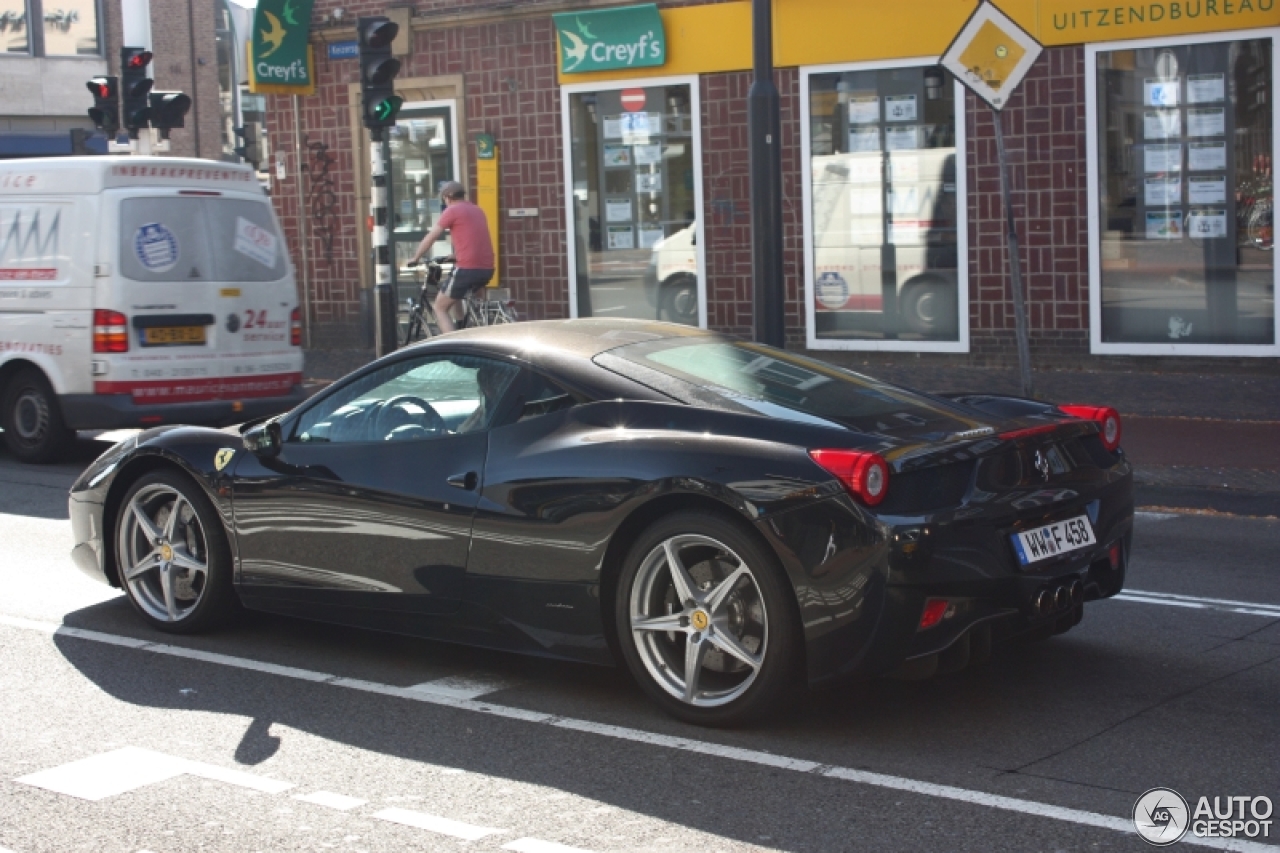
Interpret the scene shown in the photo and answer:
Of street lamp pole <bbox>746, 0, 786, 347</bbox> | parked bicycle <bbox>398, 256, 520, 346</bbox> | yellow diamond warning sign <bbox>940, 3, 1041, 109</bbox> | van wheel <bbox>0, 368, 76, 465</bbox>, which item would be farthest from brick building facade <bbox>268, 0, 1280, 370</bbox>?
van wheel <bbox>0, 368, 76, 465</bbox>

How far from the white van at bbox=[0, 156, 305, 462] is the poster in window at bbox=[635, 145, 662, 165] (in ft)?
19.9

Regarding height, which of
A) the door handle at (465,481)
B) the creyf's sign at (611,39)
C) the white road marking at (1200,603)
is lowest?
the white road marking at (1200,603)

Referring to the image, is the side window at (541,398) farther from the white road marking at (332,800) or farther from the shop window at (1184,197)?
the shop window at (1184,197)

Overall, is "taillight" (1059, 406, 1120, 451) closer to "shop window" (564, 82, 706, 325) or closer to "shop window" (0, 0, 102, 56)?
"shop window" (564, 82, 706, 325)

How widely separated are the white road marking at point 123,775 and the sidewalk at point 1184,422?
6635 mm

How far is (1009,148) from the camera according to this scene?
15406 millimetres

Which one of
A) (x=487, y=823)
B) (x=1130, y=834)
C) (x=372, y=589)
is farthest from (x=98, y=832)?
(x=1130, y=834)

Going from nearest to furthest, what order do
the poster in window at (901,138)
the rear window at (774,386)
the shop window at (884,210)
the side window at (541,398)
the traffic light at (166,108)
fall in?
the rear window at (774,386)
the side window at (541,398)
the shop window at (884,210)
the poster in window at (901,138)
the traffic light at (166,108)

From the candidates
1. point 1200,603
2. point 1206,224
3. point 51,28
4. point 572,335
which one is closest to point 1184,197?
point 1206,224

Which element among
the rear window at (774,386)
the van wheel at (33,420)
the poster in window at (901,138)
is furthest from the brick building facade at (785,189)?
the rear window at (774,386)

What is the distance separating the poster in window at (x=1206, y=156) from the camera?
14398 mm

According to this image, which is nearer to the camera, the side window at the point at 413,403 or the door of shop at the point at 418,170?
the side window at the point at 413,403

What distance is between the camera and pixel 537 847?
13.6 ft

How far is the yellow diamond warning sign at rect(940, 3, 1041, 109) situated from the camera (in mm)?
10797
